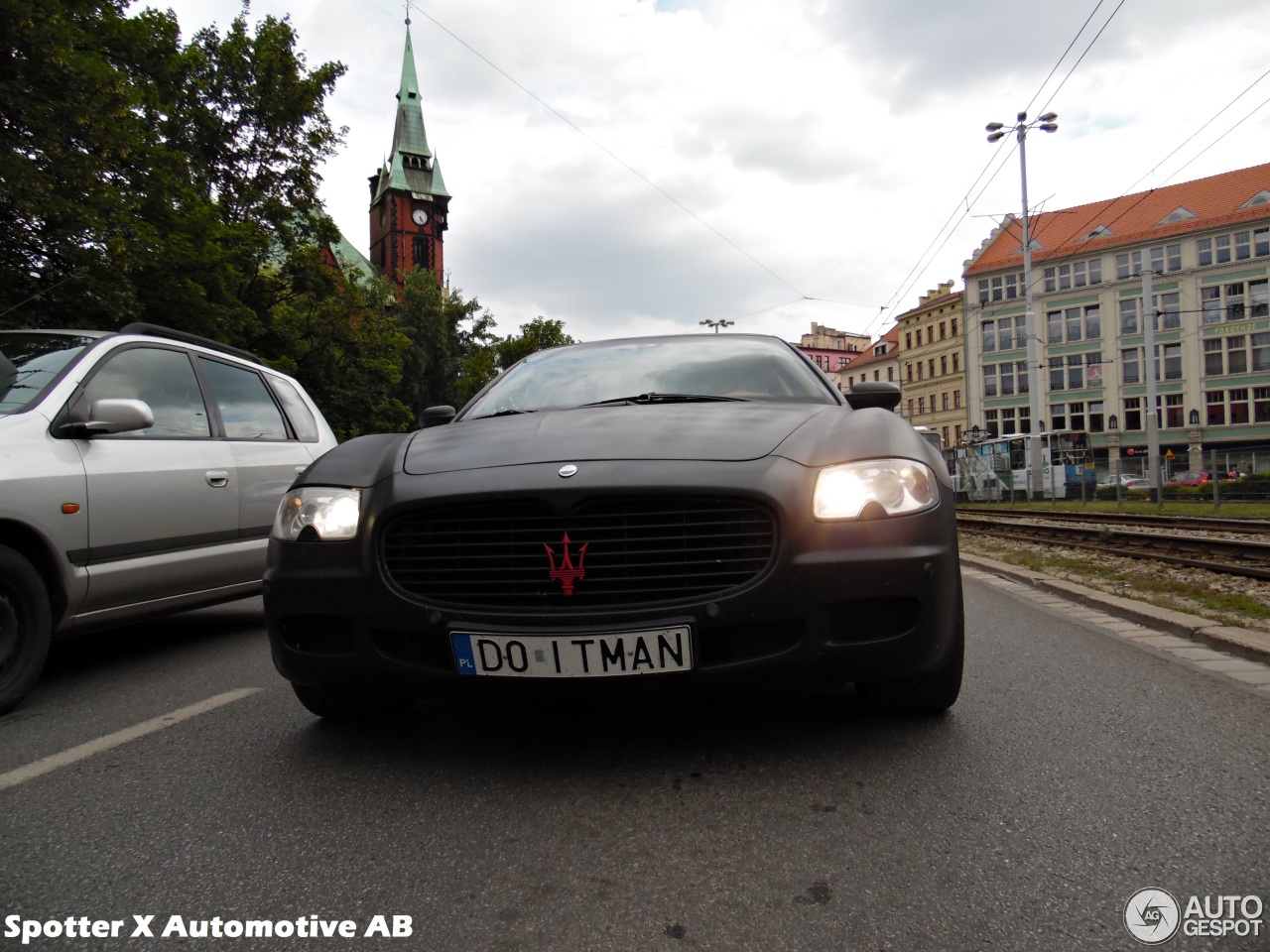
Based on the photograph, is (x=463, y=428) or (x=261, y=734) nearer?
(x=261, y=734)

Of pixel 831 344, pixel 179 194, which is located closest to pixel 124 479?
pixel 179 194

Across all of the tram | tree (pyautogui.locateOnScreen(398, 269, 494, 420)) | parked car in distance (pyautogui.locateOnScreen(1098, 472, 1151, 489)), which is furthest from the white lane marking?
tree (pyautogui.locateOnScreen(398, 269, 494, 420))

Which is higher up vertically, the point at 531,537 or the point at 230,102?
the point at 230,102

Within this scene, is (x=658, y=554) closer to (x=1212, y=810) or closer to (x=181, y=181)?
(x=1212, y=810)

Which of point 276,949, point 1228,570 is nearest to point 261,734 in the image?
point 276,949

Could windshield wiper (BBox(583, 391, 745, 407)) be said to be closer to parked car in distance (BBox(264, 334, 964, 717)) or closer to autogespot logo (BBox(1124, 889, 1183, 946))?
parked car in distance (BBox(264, 334, 964, 717))

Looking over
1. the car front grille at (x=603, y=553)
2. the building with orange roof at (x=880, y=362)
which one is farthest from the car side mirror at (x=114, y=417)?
the building with orange roof at (x=880, y=362)

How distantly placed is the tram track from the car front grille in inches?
320

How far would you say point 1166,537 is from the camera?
11.8 m

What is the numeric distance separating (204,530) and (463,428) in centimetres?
219

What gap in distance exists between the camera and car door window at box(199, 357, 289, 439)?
5309 millimetres

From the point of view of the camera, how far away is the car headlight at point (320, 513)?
2.80 meters

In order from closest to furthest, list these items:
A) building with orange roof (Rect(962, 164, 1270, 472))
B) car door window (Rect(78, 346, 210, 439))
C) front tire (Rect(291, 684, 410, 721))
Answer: front tire (Rect(291, 684, 410, 721)) → car door window (Rect(78, 346, 210, 439)) → building with orange roof (Rect(962, 164, 1270, 472))

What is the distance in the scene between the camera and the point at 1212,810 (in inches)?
91.7
